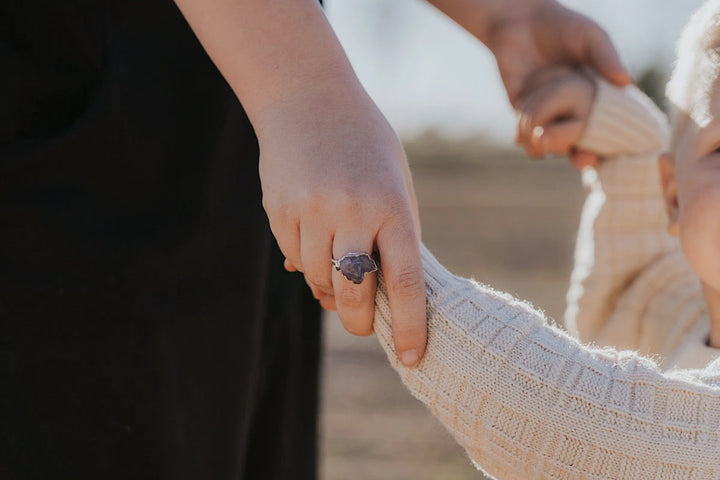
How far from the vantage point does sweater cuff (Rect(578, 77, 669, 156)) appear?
5.06ft

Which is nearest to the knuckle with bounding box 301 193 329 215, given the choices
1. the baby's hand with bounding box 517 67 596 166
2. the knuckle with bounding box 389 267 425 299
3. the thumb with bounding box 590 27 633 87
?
the knuckle with bounding box 389 267 425 299

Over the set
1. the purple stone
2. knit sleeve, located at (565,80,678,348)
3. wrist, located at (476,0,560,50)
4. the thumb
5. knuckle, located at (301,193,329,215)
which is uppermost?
wrist, located at (476,0,560,50)

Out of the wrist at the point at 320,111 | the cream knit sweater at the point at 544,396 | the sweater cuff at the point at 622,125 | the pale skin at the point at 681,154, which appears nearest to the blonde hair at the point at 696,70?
the pale skin at the point at 681,154

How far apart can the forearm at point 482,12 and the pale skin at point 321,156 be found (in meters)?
0.60

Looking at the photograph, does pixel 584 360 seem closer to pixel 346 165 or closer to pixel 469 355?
pixel 469 355

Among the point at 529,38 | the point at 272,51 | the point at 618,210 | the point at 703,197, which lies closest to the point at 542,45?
the point at 529,38

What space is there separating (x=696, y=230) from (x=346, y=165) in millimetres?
585

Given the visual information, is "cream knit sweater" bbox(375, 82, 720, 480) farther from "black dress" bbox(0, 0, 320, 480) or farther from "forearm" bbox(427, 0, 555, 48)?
"forearm" bbox(427, 0, 555, 48)

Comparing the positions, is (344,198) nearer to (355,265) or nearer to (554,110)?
(355,265)

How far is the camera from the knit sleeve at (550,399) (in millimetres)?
878

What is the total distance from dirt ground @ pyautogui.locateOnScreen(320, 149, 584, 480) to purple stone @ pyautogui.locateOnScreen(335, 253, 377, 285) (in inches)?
91.9

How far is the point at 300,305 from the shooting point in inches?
57.2

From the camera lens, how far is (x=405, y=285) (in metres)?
0.91

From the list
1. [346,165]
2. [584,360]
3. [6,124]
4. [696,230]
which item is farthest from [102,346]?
[696,230]
